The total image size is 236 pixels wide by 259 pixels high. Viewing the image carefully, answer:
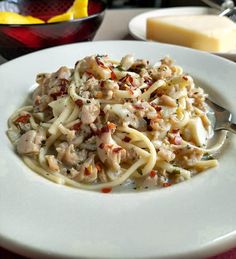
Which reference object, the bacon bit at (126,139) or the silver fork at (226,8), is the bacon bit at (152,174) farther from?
the silver fork at (226,8)

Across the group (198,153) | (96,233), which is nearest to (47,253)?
(96,233)

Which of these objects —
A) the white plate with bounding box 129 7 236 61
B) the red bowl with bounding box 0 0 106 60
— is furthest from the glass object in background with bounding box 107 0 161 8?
the red bowl with bounding box 0 0 106 60

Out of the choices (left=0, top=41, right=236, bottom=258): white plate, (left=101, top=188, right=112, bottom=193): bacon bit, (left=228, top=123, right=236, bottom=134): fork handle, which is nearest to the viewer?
(left=0, top=41, right=236, bottom=258): white plate

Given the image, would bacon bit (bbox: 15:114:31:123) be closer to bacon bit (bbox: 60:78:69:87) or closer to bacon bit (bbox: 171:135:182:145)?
bacon bit (bbox: 60:78:69:87)

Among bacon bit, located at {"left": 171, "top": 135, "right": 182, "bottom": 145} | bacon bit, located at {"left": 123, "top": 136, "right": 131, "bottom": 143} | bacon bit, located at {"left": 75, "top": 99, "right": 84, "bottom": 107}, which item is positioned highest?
bacon bit, located at {"left": 75, "top": 99, "right": 84, "bottom": 107}

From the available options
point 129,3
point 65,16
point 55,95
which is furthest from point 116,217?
point 129,3

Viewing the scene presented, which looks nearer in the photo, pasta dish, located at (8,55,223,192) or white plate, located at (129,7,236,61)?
pasta dish, located at (8,55,223,192)

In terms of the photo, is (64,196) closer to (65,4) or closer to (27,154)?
(27,154)
